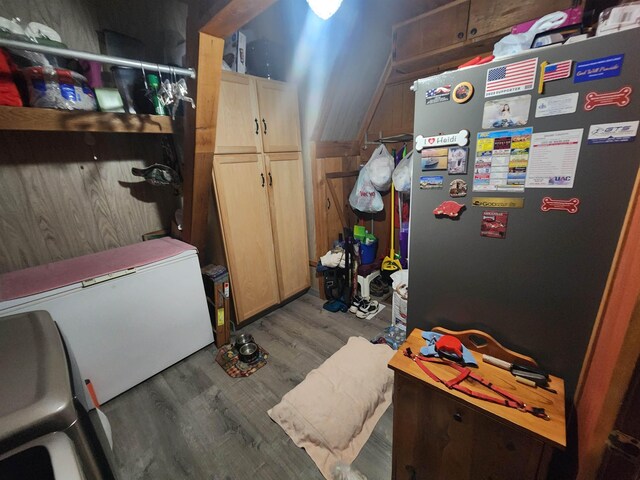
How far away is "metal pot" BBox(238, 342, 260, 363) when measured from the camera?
6.04 ft

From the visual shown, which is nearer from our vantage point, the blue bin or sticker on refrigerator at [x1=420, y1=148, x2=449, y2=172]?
sticker on refrigerator at [x1=420, y1=148, x2=449, y2=172]

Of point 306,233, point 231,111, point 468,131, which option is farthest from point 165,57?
point 468,131

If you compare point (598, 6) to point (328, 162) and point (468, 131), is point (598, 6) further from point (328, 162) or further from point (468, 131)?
point (328, 162)

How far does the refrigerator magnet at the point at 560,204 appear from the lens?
74 cm

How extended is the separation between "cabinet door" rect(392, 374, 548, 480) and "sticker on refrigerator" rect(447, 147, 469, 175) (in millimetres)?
744

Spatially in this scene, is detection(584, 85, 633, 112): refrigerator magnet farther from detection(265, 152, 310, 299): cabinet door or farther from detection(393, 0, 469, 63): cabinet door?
detection(265, 152, 310, 299): cabinet door

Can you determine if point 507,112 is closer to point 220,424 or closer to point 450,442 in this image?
point 450,442

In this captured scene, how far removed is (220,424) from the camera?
4.69 feet

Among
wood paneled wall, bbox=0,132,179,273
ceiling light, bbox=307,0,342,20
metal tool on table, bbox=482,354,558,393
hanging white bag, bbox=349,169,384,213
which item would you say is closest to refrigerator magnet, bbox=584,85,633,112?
metal tool on table, bbox=482,354,558,393

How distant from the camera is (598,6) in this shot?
1.11m

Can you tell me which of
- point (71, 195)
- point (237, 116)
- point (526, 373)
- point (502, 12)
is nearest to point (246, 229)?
point (237, 116)

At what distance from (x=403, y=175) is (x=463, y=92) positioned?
1.41 metres

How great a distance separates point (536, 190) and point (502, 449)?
0.79 metres

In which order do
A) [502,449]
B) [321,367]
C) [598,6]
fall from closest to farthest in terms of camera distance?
[502,449] < [598,6] < [321,367]
